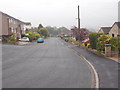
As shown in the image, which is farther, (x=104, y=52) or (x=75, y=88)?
(x=104, y=52)

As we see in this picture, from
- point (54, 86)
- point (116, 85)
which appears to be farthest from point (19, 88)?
point (116, 85)

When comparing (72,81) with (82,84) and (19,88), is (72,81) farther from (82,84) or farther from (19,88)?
(19,88)

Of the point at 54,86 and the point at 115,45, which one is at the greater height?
the point at 115,45

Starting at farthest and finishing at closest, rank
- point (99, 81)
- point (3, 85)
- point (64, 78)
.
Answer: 1. point (64, 78)
2. point (99, 81)
3. point (3, 85)

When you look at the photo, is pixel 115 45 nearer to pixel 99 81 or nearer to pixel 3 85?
pixel 99 81

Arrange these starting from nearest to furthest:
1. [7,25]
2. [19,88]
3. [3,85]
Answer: [19,88]
[3,85]
[7,25]

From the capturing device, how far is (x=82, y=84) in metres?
7.15

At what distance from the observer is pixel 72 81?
7637 mm

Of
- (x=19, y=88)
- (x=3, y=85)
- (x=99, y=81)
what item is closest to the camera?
(x=19, y=88)

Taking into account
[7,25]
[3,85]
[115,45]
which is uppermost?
[7,25]

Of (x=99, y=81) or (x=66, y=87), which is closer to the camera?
(x=66, y=87)

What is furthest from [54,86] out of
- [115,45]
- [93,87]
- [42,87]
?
[115,45]

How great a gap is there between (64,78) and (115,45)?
32.4ft

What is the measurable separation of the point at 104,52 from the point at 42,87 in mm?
11873
